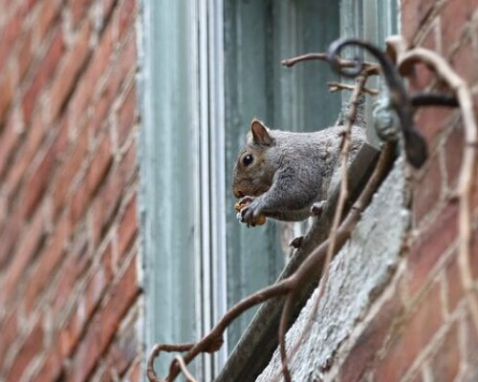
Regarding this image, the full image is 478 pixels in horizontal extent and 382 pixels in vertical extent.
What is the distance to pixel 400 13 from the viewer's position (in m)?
2.91

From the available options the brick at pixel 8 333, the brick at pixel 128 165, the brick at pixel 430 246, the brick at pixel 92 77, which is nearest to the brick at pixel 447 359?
the brick at pixel 430 246

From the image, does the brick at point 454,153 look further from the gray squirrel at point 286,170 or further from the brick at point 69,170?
the brick at point 69,170

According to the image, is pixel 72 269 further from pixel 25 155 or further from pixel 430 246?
pixel 430 246

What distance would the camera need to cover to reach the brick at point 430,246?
8.43 ft

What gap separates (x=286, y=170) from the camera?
4020 mm

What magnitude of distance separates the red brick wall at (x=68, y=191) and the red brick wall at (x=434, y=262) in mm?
1313

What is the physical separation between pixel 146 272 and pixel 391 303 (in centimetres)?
134

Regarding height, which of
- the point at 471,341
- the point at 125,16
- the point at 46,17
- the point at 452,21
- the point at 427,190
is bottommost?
the point at 471,341

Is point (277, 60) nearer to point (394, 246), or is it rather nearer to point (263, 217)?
point (263, 217)

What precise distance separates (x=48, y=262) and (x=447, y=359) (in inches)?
93.0

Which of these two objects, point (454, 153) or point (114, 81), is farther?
point (114, 81)

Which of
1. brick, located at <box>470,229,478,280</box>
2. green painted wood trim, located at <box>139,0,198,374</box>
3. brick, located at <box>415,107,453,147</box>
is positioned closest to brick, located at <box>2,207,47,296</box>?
green painted wood trim, located at <box>139,0,198,374</box>

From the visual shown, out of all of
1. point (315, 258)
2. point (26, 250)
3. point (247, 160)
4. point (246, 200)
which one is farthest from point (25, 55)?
point (315, 258)

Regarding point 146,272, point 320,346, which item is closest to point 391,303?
point 320,346
